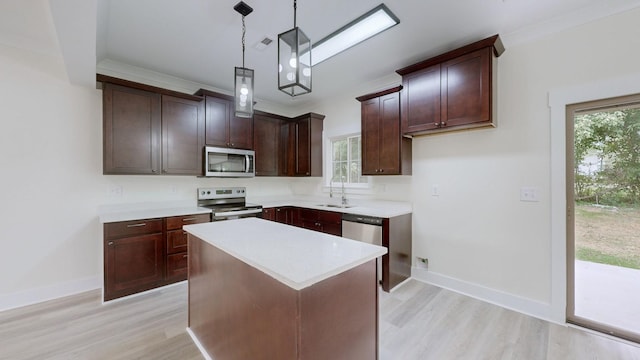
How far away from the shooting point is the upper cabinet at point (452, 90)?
235 centimetres

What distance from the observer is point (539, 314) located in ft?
7.50

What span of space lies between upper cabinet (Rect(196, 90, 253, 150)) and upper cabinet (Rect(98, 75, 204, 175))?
108 millimetres

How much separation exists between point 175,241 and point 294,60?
100 inches

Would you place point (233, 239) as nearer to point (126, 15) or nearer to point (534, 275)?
point (126, 15)

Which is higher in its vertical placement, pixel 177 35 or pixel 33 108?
pixel 177 35

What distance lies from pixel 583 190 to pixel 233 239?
9.80ft

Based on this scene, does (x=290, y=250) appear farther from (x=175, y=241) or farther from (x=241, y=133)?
(x=241, y=133)

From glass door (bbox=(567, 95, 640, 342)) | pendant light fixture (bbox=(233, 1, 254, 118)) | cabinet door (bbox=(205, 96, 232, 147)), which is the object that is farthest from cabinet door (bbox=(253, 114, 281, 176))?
glass door (bbox=(567, 95, 640, 342))

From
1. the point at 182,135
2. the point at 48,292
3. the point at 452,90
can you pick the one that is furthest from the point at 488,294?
the point at 48,292

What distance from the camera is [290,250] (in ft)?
4.43

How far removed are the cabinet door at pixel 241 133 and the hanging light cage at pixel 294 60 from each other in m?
2.33

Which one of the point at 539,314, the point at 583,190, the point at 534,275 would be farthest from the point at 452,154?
the point at 539,314

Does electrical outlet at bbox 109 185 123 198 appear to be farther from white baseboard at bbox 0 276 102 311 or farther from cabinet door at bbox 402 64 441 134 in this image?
cabinet door at bbox 402 64 441 134

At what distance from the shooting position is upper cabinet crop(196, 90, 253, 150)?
11.3ft
